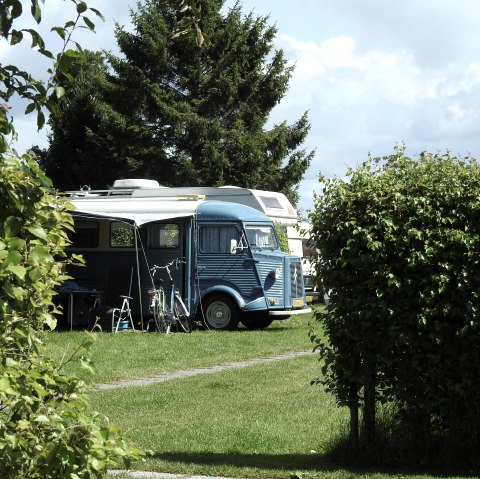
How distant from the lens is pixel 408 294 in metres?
7.52

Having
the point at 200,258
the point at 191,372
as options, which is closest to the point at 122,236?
the point at 200,258

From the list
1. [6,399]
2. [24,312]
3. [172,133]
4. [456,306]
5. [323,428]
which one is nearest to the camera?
[6,399]

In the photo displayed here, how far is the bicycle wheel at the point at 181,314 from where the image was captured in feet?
72.9

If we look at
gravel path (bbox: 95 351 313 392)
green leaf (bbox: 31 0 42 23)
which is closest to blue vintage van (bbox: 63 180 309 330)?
gravel path (bbox: 95 351 313 392)

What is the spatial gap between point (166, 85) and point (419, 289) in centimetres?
3756

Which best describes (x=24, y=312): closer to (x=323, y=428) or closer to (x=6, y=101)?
(x=6, y=101)

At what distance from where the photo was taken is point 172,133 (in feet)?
141

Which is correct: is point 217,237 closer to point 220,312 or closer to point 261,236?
point 261,236

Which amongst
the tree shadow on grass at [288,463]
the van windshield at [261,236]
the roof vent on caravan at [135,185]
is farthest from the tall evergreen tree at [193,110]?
the tree shadow on grass at [288,463]

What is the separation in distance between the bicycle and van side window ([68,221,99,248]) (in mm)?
1930

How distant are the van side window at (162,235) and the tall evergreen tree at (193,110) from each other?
18.6 m

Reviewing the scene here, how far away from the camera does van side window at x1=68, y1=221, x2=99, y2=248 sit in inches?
942

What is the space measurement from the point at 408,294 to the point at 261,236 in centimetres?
1620

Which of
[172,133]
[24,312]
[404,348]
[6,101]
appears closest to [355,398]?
[404,348]
